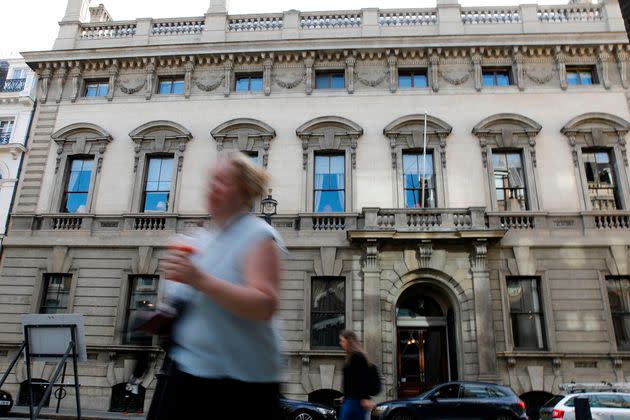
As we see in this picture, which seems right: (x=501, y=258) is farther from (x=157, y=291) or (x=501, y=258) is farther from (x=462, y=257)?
(x=157, y=291)

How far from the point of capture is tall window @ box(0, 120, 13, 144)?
66.3ft

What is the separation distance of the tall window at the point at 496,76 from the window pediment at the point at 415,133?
2996 mm

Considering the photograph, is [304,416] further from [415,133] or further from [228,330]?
[228,330]

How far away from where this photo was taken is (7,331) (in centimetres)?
1739

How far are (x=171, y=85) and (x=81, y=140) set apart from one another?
4.40 metres

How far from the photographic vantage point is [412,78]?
1978cm

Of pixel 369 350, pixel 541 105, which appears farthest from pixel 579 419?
pixel 541 105

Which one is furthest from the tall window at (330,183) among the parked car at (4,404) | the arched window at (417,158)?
the parked car at (4,404)

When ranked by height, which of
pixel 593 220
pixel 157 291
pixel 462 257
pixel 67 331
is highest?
pixel 593 220

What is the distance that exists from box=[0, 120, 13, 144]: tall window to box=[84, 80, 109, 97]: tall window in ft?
11.5

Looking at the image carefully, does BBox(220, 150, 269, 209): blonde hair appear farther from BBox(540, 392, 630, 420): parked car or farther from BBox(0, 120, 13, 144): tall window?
BBox(0, 120, 13, 144): tall window

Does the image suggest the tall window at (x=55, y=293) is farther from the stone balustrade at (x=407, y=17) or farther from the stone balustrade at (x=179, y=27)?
the stone balustrade at (x=407, y=17)

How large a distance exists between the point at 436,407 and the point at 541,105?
12.7m

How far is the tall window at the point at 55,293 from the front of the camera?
1773cm
